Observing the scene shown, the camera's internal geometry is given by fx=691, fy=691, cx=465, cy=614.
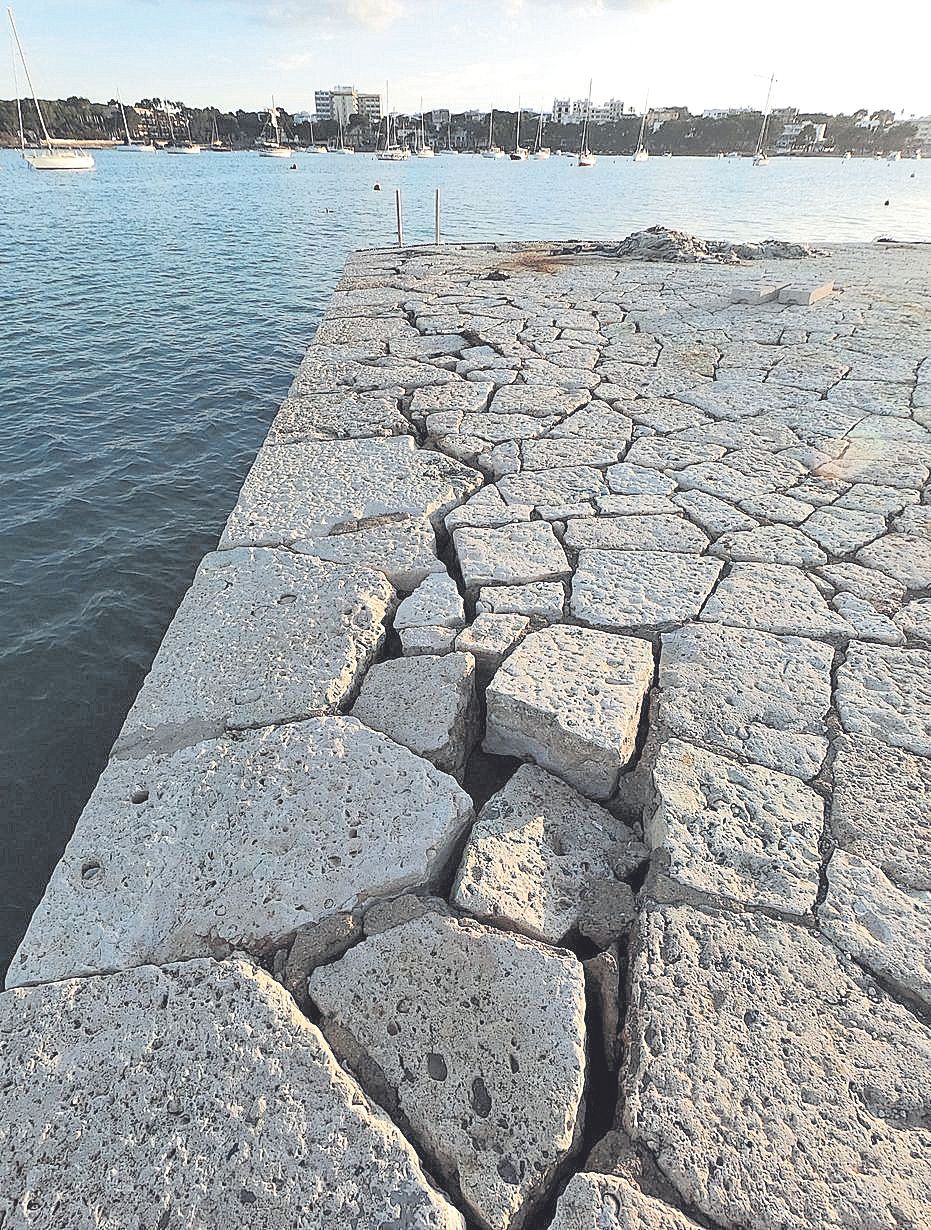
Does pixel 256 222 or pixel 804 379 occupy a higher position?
pixel 804 379

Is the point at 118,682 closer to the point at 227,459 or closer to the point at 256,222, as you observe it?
the point at 227,459

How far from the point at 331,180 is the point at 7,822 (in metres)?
49.1

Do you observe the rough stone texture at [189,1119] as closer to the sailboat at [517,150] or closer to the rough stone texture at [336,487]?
the rough stone texture at [336,487]

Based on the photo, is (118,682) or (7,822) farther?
(118,682)

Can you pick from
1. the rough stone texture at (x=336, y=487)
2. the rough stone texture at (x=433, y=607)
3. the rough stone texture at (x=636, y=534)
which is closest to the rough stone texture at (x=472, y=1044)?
the rough stone texture at (x=433, y=607)

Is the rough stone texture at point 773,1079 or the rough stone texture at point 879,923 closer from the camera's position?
the rough stone texture at point 773,1079

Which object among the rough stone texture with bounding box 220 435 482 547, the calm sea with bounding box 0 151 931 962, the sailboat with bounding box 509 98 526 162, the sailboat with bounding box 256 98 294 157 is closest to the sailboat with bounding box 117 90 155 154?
the sailboat with bounding box 256 98 294 157

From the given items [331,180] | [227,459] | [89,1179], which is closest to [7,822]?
[89,1179]

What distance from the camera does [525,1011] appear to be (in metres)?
1.26

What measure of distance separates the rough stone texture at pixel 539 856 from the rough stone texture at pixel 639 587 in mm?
687

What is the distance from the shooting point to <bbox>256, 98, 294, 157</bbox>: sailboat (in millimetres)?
80256

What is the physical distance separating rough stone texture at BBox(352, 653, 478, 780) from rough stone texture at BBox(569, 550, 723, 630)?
0.50m

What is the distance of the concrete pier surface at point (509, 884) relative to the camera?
1083 millimetres

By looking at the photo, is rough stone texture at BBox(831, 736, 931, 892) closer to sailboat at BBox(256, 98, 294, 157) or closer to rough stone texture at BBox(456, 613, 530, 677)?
rough stone texture at BBox(456, 613, 530, 677)
